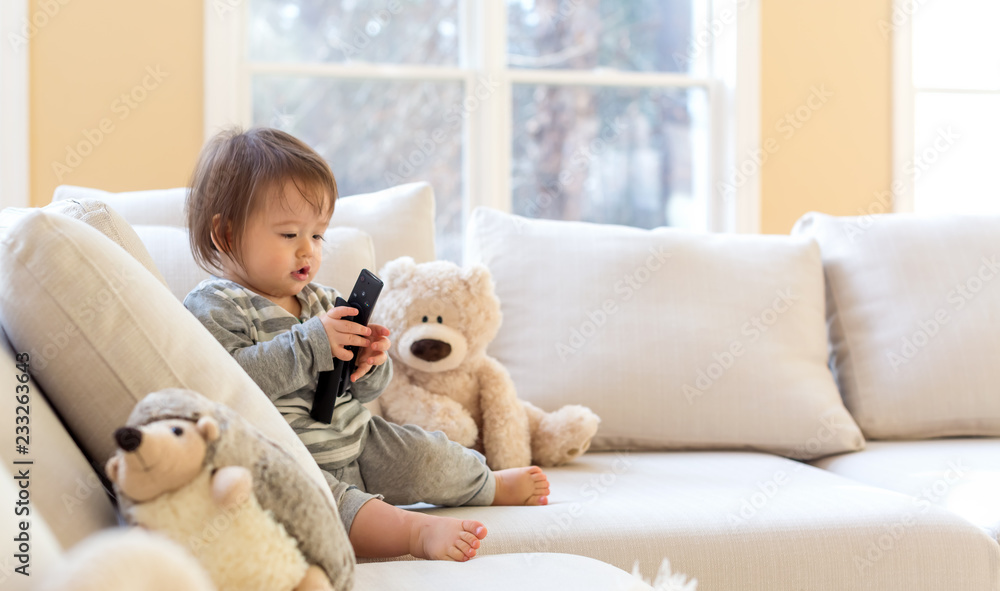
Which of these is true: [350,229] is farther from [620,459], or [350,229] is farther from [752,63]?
[752,63]

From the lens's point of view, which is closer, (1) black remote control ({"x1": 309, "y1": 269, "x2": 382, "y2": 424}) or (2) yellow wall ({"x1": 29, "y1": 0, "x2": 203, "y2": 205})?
(1) black remote control ({"x1": 309, "y1": 269, "x2": 382, "y2": 424})

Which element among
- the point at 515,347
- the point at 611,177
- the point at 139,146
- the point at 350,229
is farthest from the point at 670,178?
the point at 139,146

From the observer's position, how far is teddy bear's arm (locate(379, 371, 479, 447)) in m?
1.41

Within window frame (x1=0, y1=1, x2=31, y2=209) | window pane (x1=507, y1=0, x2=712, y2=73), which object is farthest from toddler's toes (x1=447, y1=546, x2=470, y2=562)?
window pane (x1=507, y1=0, x2=712, y2=73)

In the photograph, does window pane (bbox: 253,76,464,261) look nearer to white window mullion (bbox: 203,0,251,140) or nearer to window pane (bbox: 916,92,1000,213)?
white window mullion (bbox: 203,0,251,140)

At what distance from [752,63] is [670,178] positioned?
0.44 metres

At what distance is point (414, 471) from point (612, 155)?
165 centimetres

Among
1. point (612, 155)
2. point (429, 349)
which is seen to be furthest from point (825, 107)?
point (429, 349)

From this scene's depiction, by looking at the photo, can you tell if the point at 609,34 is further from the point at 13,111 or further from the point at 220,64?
the point at 13,111

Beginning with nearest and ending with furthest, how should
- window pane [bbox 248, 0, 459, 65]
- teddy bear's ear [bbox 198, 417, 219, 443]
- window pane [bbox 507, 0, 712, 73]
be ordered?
teddy bear's ear [bbox 198, 417, 219, 443]
window pane [bbox 248, 0, 459, 65]
window pane [bbox 507, 0, 712, 73]

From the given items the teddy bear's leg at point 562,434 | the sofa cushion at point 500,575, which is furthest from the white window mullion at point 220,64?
the sofa cushion at point 500,575

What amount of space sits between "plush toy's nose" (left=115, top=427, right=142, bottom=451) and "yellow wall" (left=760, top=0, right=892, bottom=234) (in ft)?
7.52

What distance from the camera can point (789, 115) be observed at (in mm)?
2572

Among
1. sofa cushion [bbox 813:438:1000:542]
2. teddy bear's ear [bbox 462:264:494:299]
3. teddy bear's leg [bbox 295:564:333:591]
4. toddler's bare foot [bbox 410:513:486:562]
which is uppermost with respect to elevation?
teddy bear's ear [bbox 462:264:494:299]
